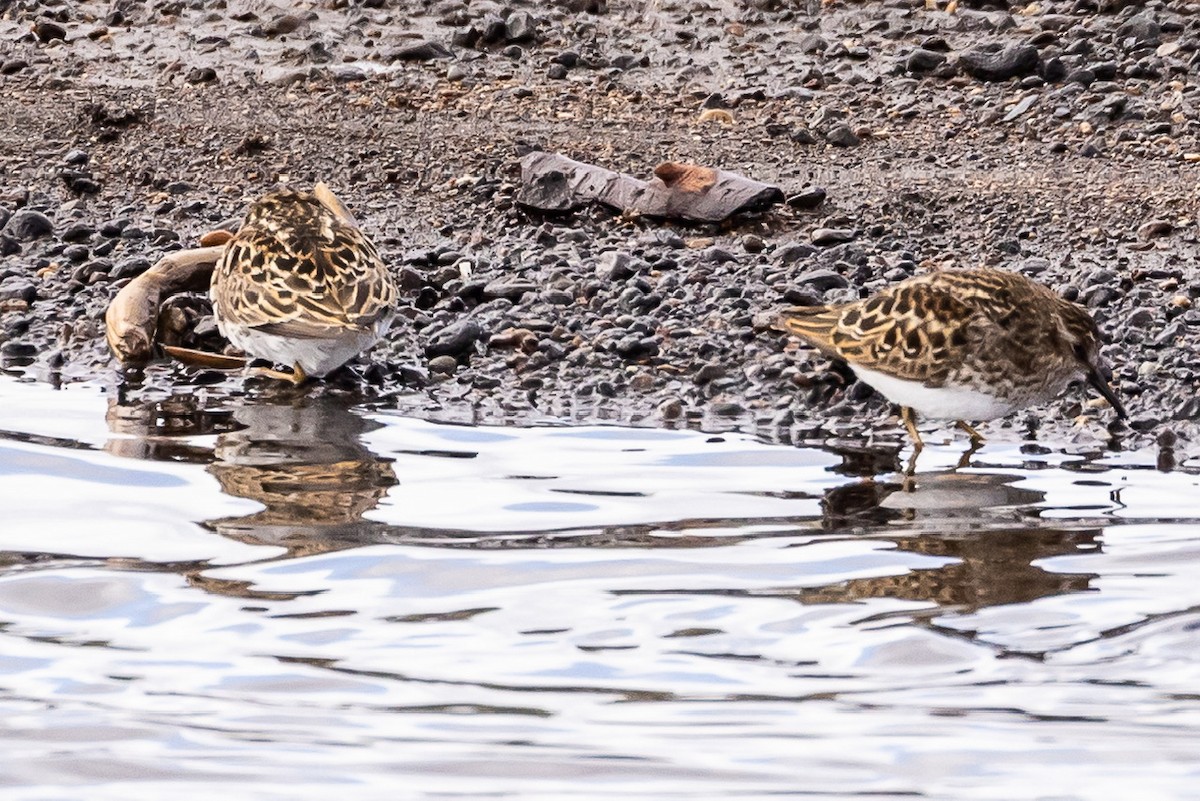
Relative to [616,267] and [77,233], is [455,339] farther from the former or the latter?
[77,233]

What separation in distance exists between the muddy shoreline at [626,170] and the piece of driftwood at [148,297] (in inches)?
6.3

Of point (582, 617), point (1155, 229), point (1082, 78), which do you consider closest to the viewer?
point (582, 617)

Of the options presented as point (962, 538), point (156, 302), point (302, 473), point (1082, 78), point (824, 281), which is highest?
point (1082, 78)

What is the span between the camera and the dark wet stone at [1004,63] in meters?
13.8

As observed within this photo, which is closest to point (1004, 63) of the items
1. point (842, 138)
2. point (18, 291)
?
point (842, 138)

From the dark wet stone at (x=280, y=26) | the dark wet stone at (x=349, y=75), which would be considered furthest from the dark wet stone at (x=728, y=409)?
the dark wet stone at (x=280, y=26)

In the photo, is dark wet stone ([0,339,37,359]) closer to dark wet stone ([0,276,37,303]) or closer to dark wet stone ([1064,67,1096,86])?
dark wet stone ([0,276,37,303])

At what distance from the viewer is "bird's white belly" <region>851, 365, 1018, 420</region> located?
27.8ft

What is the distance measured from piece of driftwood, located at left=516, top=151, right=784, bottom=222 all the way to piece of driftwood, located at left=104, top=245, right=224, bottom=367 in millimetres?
2164

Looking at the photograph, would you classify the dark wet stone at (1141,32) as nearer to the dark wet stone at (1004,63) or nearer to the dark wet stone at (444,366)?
the dark wet stone at (1004,63)

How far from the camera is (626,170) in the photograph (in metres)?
12.8

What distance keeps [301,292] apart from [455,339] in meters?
1.12

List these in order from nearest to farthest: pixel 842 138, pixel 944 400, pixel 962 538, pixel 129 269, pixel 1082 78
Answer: pixel 962 538 → pixel 944 400 → pixel 129 269 → pixel 842 138 → pixel 1082 78

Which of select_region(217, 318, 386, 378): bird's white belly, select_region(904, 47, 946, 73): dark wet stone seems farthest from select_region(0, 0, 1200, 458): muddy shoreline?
select_region(217, 318, 386, 378): bird's white belly
